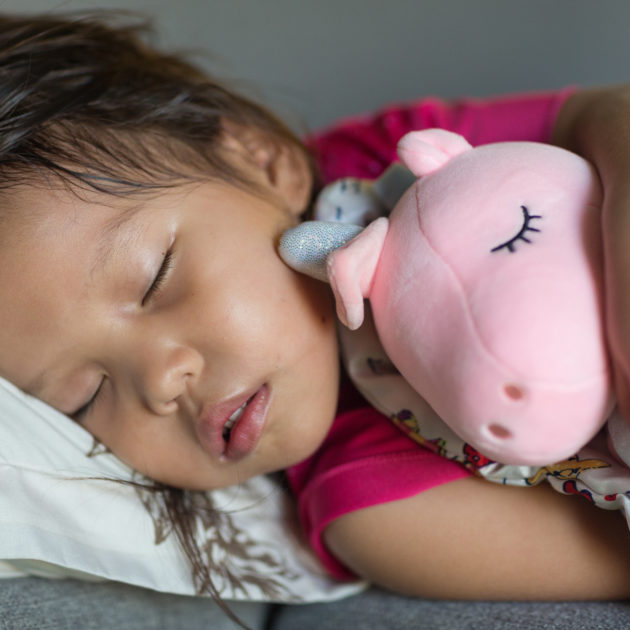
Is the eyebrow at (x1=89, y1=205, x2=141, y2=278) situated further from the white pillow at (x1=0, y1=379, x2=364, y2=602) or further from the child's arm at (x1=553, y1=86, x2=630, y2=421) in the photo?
the child's arm at (x1=553, y1=86, x2=630, y2=421)

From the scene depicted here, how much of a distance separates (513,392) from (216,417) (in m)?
0.35

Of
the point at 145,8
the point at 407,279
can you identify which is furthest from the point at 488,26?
the point at 407,279

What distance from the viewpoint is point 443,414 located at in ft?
1.97

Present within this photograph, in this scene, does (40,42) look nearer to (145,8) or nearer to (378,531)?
(145,8)

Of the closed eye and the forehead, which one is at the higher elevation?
the closed eye

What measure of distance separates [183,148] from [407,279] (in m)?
0.41

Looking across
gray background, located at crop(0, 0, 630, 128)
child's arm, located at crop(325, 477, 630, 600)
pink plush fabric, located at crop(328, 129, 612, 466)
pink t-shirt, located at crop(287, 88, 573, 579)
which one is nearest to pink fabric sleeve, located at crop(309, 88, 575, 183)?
pink t-shirt, located at crop(287, 88, 573, 579)

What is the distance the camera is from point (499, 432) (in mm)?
540

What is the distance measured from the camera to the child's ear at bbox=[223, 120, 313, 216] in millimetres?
942

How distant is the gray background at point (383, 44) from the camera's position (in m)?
1.46

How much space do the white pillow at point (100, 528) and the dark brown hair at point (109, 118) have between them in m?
0.03

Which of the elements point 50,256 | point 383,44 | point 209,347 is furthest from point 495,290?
point 383,44

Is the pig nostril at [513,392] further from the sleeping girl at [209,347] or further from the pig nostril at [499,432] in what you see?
the sleeping girl at [209,347]

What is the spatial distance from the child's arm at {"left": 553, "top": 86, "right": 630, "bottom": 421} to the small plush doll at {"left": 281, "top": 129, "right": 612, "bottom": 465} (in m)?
0.01
